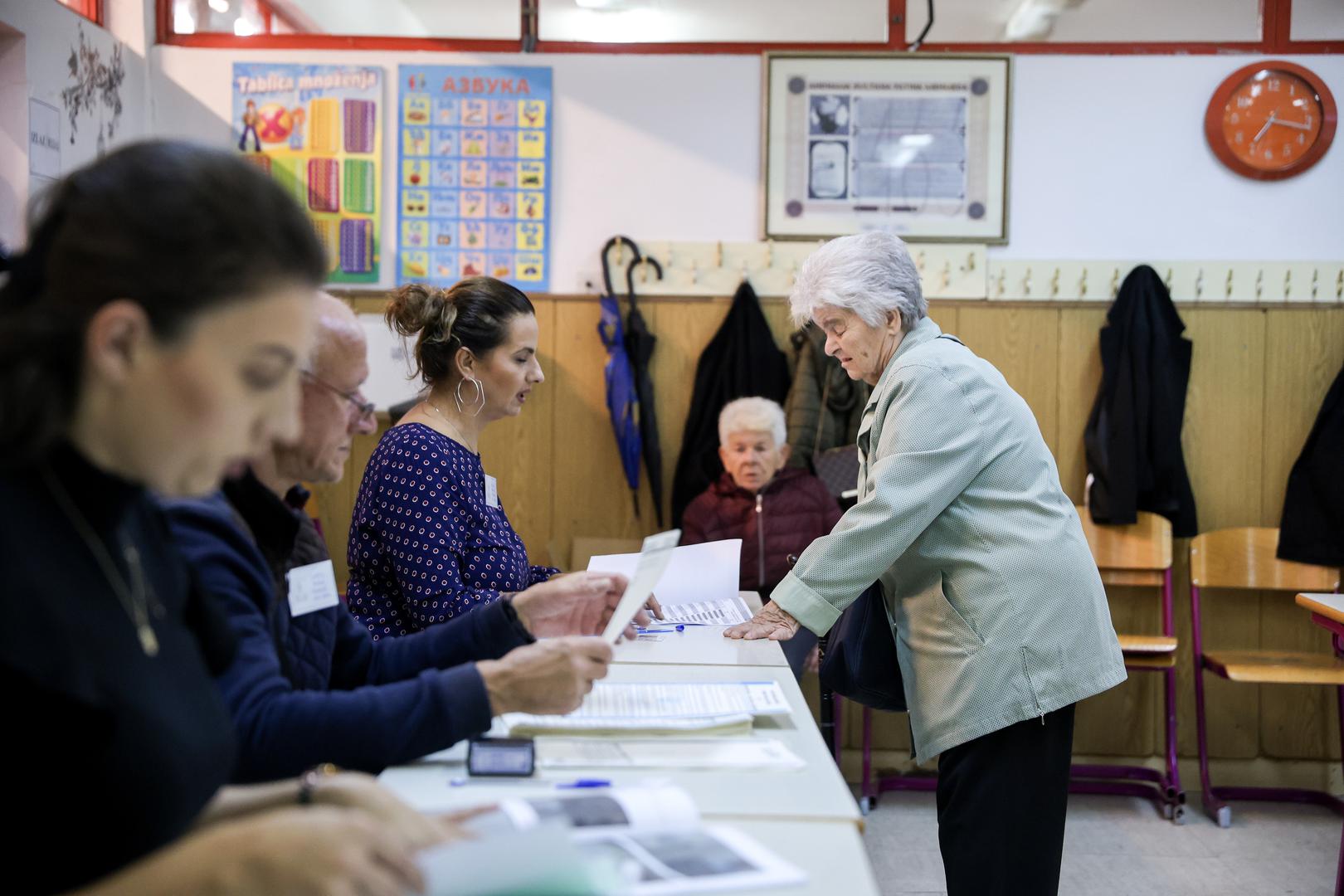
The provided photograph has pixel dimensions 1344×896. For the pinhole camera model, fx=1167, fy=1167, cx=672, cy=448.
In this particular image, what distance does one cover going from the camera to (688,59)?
455 cm

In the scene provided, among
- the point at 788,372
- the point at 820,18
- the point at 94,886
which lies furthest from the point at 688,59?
the point at 94,886

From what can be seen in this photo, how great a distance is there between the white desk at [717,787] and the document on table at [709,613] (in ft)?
3.31

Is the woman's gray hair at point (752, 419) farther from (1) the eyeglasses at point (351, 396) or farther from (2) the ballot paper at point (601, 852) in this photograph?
(2) the ballot paper at point (601, 852)

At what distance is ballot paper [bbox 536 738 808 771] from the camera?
5.17ft

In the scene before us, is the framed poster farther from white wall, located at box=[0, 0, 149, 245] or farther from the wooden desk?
white wall, located at box=[0, 0, 149, 245]

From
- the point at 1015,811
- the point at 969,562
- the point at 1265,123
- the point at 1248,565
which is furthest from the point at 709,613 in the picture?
the point at 1265,123

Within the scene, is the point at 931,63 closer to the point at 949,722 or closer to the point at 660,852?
the point at 949,722

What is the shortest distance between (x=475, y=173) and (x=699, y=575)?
240cm

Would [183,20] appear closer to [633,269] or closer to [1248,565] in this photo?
[633,269]

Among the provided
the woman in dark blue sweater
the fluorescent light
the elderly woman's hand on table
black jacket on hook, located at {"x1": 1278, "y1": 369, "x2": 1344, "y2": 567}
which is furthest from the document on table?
the fluorescent light

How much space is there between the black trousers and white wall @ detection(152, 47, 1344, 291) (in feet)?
8.68

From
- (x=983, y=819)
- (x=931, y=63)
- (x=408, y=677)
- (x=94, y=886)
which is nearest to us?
(x=94, y=886)

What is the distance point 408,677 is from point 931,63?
137 inches

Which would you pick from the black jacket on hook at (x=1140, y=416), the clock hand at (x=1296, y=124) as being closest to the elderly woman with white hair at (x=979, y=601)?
the black jacket on hook at (x=1140, y=416)
